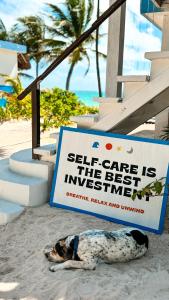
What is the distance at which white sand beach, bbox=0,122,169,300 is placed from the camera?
2.45 metres

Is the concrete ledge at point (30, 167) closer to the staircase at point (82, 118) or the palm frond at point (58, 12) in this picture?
the staircase at point (82, 118)

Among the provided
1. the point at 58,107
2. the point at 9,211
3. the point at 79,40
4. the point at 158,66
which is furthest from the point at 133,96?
the point at 58,107

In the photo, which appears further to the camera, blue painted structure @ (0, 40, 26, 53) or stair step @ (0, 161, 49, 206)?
blue painted structure @ (0, 40, 26, 53)

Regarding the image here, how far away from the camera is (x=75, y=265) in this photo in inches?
108

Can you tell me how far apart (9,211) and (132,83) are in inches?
81.4

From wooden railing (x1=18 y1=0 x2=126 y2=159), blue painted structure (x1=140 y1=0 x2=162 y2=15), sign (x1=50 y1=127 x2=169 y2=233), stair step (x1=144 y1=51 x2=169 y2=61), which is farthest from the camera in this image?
blue painted structure (x1=140 y1=0 x2=162 y2=15)

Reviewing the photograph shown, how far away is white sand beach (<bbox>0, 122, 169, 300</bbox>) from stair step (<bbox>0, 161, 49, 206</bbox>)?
0.24 metres

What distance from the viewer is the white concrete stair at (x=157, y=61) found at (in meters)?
3.46

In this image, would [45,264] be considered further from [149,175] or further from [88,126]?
[88,126]

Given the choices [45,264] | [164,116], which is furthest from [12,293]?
[164,116]

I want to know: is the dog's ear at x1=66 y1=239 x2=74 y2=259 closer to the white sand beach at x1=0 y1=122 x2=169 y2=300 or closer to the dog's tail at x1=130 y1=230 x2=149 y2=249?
the white sand beach at x1=0 y1=122 x2=169 y2=300

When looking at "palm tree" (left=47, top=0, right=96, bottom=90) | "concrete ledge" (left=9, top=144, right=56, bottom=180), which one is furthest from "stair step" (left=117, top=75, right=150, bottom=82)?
"palm tree" (left=47, top=0, right=96, bottom=90)

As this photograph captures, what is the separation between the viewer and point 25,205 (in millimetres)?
4086

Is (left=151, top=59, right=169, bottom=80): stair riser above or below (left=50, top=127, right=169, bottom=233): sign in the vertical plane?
above
